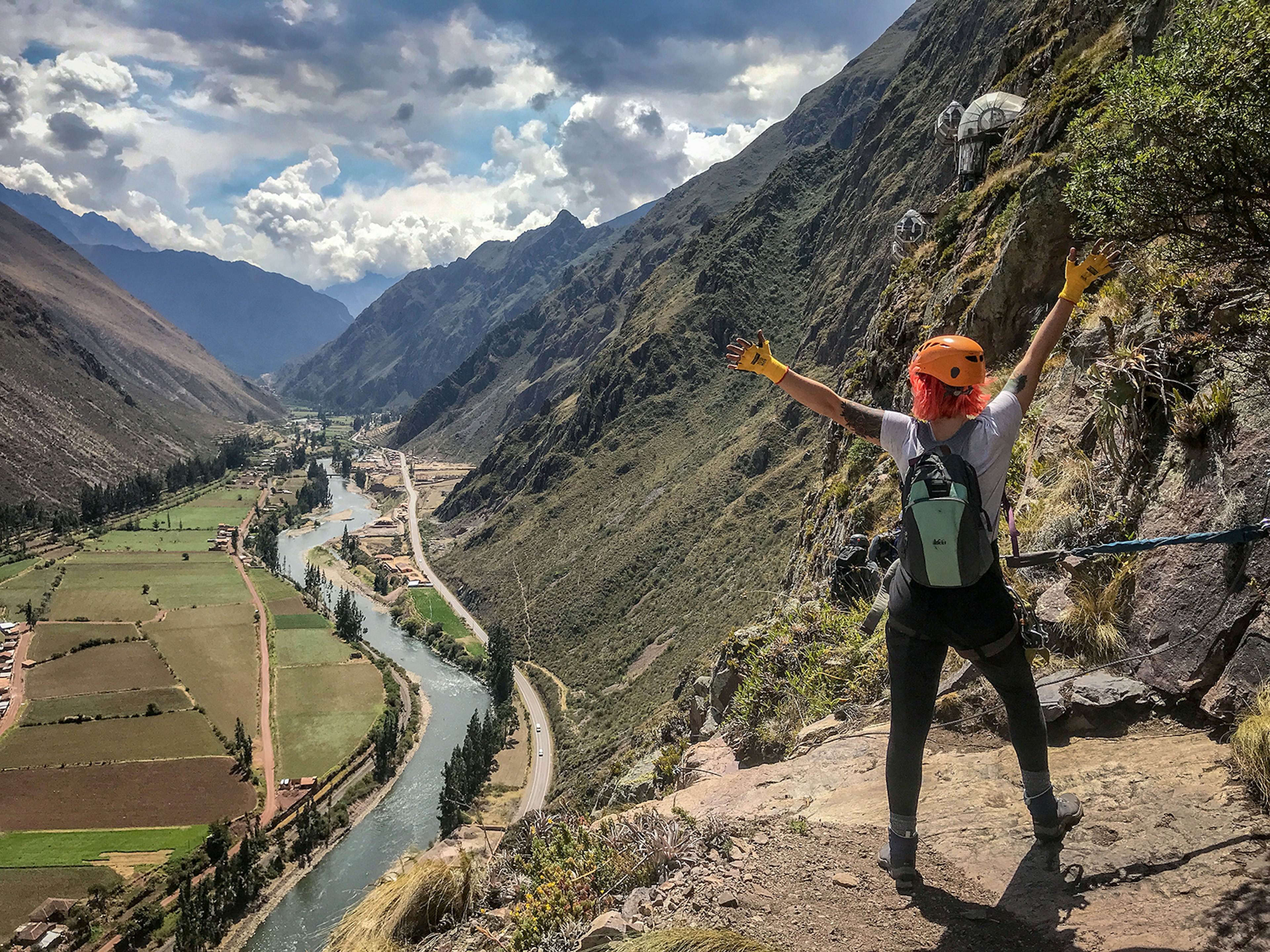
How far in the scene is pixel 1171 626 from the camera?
4.80 meters

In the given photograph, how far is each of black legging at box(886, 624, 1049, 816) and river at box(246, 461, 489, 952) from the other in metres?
21.8

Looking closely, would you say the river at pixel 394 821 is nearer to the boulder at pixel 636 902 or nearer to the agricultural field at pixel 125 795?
the agricultural field at pixel 125 795

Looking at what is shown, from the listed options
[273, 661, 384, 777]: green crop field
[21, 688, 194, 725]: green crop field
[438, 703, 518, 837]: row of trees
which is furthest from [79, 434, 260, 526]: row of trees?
[438, 703, 518, 837]: row of trees

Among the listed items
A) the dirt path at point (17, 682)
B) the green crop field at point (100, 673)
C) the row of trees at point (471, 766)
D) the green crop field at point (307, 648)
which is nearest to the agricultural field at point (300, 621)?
the green crop field at point (307, 648)

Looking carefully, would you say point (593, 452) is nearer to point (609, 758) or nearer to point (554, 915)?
point (609, 758)

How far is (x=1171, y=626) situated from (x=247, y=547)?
131 m

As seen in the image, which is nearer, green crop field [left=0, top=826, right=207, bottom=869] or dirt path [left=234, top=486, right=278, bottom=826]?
green crop field [left=0, top=826, right=207, bottom=869]

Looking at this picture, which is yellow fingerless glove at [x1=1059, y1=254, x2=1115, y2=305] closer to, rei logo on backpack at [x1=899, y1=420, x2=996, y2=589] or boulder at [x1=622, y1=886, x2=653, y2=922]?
rei logo on backpack at [x1=899, y1=420, x2=996, y2=589]

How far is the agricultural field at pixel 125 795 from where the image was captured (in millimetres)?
48781

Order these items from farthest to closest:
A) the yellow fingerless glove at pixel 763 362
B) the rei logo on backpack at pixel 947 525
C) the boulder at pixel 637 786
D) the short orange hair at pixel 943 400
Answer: the boulder at pixel 637 786, the yellow fingerless glove at pixel 763 362, the short orange hair at pixel 943 400, the rei logo on backpack at pixel 947 525

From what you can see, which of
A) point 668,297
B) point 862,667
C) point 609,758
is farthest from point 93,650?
point 668,297

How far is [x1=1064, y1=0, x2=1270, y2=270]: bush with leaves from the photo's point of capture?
4477mm

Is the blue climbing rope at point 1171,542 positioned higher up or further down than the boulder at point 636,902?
higher up

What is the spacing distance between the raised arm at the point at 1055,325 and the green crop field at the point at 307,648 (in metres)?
81.4
